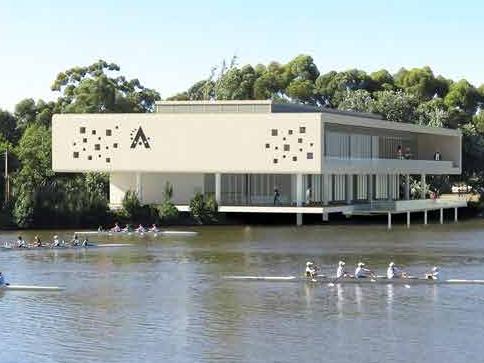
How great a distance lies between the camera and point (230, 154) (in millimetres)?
82500

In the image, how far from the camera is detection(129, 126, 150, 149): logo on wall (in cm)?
8425

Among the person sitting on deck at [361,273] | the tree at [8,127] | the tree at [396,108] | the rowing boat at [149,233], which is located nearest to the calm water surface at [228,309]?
the person sitting on deck at [361,273]

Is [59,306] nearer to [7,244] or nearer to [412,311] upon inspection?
[412,311]

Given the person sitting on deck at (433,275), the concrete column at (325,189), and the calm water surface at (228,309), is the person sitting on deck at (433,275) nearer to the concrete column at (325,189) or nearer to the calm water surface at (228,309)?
the calm water surface at (228,309)

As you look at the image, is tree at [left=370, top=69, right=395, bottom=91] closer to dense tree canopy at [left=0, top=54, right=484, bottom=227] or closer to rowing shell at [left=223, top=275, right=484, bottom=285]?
dense tree canopy at [left=0, top=54, right=484, bottom=227]

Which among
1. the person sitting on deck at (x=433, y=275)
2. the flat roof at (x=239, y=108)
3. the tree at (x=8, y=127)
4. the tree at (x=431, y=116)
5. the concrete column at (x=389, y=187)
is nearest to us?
the person sitting on deck at (x=433, y=275)

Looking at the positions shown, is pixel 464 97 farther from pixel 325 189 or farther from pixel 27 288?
pixel 27 288

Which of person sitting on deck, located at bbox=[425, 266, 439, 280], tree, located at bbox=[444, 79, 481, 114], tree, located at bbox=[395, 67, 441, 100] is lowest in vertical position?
person sitting on deck, located at bbox=[425, 266, 439, 280]

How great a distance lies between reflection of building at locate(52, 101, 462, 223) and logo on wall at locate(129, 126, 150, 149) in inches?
3.2

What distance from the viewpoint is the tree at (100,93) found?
113812 millimetres

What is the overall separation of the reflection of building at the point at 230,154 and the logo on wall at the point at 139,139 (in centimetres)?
8

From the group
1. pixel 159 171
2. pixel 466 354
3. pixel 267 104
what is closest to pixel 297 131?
pixel 267 104

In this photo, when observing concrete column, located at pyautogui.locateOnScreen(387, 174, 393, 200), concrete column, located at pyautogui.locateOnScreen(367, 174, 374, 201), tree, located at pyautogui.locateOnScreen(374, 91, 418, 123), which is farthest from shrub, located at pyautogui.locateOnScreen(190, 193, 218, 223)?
tree, located at pyautogui.locateOnScreen(374, 91, 418, 123)

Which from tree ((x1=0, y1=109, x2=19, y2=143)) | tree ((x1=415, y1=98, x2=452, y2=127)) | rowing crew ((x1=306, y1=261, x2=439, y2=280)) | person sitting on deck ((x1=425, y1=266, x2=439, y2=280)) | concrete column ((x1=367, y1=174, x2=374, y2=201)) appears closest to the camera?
person sitting on deck ((x1=425, y1=266, x2=439, y2=280))
